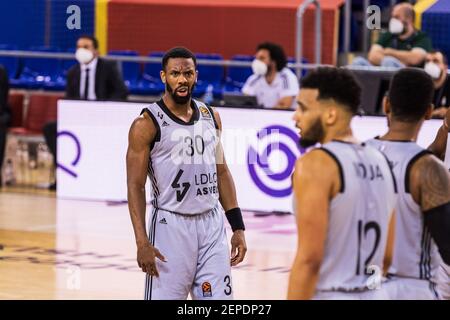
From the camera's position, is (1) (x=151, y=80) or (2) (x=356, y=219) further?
(1) (x=151, y=80)

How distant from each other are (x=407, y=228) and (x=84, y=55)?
10.2 metres

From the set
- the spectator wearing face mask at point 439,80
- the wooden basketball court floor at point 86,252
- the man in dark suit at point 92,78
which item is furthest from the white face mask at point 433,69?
the man in dark suit at point 92,78

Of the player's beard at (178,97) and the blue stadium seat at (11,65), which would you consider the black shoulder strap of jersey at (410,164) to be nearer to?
the player's beard at (178,97)

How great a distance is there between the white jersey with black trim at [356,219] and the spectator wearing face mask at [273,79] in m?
9.40

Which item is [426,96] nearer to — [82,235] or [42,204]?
[82,235]

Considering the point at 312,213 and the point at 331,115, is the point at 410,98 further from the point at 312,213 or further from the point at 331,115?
the point at 312,213

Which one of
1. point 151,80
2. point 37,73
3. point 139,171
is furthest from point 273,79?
point 139,171

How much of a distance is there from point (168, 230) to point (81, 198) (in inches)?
320

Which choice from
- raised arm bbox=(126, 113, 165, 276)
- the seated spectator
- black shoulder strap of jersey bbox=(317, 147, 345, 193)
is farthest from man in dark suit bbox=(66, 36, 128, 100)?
black shoulder strap of jersey bbox=(317, 147, 345, 193)

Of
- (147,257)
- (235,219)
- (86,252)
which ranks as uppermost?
(235,219)

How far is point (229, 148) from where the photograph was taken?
12.7 m

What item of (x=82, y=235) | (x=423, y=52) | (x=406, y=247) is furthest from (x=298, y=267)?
(x=423, y=52)

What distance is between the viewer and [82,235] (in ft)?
41.6

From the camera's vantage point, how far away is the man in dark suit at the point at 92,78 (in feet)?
49.5
